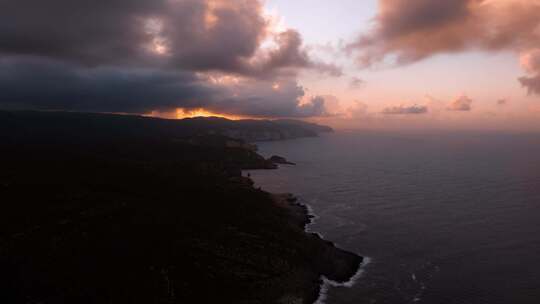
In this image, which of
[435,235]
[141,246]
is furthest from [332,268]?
[141,246]

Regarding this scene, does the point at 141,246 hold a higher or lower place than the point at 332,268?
higher

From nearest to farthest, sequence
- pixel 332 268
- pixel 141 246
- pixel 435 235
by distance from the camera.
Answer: pixel 141 246 < pixel 332 268 < pixel 435 235

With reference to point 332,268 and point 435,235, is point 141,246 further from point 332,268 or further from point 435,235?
point 435,235

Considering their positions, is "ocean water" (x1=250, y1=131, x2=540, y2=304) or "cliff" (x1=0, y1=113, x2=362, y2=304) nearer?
"cliff" (x1=0, y1=113, x2=362, y2=304)

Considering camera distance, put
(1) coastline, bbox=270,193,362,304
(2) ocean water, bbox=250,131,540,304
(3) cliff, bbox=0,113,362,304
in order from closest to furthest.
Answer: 1. (3) cliff, bbox=0,113,362,304
2. (2) ocean water, bbox=250,131,540,304
3. (1) coastline, bbox=270,193,362,304

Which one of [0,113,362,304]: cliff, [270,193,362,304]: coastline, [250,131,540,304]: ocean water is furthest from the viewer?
[270,193,362,304]: coastline

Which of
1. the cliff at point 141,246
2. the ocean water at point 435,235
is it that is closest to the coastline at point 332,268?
the cliff at point 141,246

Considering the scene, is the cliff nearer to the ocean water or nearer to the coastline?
the coastline

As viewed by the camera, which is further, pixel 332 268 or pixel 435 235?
pixel 435 235

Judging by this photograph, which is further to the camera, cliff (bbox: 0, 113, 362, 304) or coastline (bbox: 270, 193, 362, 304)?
coastline (bbox: 270, 193, 362, 304)

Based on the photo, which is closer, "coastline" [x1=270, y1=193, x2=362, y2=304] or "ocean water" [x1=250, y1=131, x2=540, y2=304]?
"ocean water" [x1=250, y1=131, x2=540, y2=304]

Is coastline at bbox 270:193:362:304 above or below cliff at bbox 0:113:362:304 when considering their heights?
below

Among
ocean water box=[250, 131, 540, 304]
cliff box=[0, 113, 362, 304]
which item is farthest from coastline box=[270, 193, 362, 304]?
ocean water box=[250, 131, 540, 304]

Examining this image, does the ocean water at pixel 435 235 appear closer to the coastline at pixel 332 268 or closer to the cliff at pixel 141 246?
the coastline at pixel 332 268
